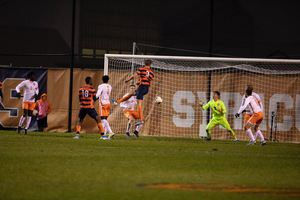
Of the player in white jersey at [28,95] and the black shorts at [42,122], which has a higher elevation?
the player in white jersey at [28,95]

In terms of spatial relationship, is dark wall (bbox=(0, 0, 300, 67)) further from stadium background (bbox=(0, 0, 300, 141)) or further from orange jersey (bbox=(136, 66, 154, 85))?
orange jersey (bbox=(136, 66, 154, 85))

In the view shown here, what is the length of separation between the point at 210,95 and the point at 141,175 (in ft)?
40.6

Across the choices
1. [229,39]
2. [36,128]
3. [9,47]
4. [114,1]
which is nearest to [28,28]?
[9,47]

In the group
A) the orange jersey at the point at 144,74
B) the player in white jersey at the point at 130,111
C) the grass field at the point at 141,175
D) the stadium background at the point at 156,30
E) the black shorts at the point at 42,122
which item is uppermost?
the stadium background at the point at 156,30

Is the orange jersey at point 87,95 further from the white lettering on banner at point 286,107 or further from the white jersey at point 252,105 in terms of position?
the white lettering on banner at point 286,107

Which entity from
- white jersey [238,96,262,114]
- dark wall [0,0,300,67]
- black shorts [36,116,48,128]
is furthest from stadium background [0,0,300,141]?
white jersey [238,96,262,114]

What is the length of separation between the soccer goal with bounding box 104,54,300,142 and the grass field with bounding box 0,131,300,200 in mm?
8416

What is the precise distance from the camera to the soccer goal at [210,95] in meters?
19.3

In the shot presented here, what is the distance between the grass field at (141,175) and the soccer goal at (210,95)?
8416 mm

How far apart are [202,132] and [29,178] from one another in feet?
43.4

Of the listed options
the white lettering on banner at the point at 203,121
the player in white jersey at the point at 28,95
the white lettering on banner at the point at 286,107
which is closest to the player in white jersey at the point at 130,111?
the player in white jersey at the point at 28,95

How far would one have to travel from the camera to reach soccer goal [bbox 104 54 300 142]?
19297 millimetres

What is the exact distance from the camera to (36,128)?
63.3ft

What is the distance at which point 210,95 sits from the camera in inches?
762
